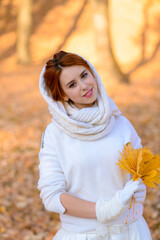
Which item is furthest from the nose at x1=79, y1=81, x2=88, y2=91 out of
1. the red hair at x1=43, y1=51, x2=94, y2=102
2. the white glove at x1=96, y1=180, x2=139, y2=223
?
the white glove at x1=96, y1=180, x2=139, y2=223

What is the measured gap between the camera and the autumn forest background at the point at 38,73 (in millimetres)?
5117

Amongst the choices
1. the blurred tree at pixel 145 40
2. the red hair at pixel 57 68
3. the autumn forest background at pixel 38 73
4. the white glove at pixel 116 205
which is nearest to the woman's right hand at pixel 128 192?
the white glove at pixel 116 205

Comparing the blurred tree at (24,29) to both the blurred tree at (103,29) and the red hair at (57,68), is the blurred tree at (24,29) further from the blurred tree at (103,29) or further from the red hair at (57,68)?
the red hair at (57,68)

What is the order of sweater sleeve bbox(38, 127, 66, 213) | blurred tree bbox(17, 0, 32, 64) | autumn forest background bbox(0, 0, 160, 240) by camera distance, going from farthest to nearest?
1. blurred tree bbox(17, 0, 32, 64)
2. autumn forest background bbox(0, 0, 160, 240)
3. sweater sleeve bbox(38, 127, 66, 213)

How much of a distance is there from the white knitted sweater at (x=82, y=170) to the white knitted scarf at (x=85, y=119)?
0.16 feet

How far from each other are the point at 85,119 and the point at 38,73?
12.7 m

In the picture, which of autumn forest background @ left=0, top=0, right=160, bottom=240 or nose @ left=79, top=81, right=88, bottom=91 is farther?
autumn forest background @ left=0, top=0, right=160, bottom=240

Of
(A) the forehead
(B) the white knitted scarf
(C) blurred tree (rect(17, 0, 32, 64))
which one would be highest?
(C) blurred tree (rect(17, 0, 32, 64))

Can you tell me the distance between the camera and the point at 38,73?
14.6 meters

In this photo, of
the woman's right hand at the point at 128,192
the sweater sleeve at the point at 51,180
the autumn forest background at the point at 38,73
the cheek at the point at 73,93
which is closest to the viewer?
the woman's right hand at the point at 128,192

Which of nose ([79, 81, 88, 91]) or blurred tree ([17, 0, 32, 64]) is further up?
blurred tree ([17, 0, 32, 64])

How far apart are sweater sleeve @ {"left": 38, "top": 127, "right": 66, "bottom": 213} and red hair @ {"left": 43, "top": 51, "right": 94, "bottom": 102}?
307 millimetres

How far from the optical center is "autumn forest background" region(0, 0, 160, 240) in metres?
5.12

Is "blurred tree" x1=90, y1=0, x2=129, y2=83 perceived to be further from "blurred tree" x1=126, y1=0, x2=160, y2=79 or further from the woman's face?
the woman's face
